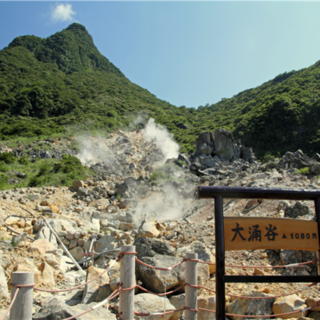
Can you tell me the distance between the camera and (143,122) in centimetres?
4681

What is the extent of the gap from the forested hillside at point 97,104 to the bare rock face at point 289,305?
30672mm

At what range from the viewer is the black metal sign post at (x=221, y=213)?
2.18 m

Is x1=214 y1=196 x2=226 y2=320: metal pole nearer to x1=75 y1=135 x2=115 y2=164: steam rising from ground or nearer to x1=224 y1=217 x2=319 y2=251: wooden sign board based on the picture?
x1=224 y1=217 x2=319 y2=251: wooden sign board

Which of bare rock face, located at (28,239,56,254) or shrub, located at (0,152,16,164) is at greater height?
shrub, located at (0,152,16,164)

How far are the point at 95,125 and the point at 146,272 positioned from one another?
119 ft

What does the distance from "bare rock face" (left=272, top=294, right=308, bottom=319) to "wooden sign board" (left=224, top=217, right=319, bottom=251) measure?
56.7 inches

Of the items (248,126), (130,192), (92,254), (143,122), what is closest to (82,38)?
Answer: (143,122)

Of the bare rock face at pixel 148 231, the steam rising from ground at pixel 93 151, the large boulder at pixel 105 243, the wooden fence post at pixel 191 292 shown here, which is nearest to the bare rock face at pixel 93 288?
the wooden fence post at pixel 191 292

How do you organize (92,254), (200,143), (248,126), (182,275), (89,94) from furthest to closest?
(89,94) → (248,126) → (200,143) → (92,254) → (182,275)

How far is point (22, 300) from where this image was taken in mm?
1818

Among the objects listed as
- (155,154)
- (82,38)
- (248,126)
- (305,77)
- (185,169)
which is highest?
(82,38)

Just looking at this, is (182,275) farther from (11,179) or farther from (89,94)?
(89,94)

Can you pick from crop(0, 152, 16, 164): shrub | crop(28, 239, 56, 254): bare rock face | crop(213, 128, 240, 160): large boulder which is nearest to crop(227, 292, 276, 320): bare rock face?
crop(28, 239, 56, 254): bare rock face

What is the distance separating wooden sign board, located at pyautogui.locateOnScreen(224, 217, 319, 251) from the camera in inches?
88.4
